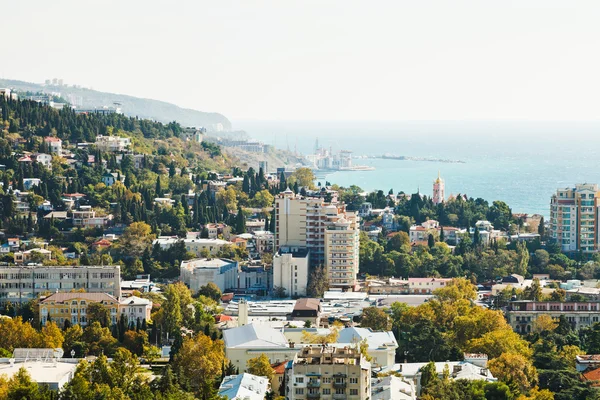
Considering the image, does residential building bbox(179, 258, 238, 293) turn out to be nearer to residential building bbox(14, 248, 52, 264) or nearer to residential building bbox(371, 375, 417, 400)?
residential building bbox(14, 248, 52, 264)

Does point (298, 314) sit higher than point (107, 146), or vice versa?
point (107, 146)

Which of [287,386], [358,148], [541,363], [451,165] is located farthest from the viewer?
[358,148]

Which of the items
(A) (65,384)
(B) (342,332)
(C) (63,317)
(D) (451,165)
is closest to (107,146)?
(C) (63,317)

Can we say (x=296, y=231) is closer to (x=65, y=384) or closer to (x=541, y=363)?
(x=541, y=363)

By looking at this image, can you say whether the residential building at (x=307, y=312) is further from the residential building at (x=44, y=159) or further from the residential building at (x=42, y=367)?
the residential building at (x=44, y=159)

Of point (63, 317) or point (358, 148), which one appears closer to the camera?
point (63, 317)

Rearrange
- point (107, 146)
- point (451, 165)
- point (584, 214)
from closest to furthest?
point (584, 214) → point (107, 146) → point (451, 165)
